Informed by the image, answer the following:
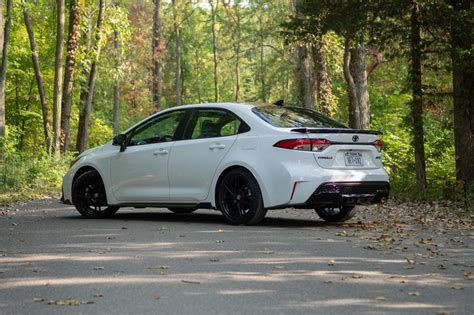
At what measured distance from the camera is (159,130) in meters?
11.6

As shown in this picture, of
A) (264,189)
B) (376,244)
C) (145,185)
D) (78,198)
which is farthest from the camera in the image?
(78,198)

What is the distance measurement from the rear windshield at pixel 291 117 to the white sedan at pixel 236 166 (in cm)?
2

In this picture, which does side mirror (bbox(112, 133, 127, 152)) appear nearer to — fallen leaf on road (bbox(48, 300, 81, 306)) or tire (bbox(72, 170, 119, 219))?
tire (bbox(72, 170, 119, 219))

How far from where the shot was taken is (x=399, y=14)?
15.2 m

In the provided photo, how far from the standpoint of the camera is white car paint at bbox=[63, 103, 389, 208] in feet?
32.0

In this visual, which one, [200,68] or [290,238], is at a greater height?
[200,68]

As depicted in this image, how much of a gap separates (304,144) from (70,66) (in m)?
20.5

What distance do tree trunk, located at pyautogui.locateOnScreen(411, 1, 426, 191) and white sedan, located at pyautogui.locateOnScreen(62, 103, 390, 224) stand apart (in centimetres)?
495

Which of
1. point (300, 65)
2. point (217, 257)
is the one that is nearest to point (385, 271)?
point (217, 257)

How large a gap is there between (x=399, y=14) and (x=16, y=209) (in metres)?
8.57

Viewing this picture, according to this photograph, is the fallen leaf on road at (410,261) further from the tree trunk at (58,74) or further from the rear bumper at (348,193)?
the tree trunk at (58,74)

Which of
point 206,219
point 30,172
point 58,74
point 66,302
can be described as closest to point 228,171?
point 206,219

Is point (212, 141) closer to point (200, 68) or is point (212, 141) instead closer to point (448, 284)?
point (448, 284)

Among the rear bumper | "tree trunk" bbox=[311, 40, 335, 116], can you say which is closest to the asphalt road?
the rear bumper
